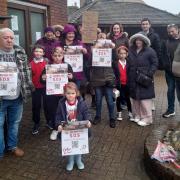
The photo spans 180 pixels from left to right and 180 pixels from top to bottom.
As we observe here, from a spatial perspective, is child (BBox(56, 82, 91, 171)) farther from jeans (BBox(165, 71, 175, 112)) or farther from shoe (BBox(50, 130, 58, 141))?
jeans (BBox(165, 71, 175, 112))

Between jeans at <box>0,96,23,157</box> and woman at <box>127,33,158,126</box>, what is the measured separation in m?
2.22

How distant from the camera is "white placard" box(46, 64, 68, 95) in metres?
4.66

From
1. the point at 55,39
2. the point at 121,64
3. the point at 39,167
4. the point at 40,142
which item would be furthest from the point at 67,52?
the point at 39,167

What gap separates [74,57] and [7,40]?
1.61 metres

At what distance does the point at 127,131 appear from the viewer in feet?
17.9

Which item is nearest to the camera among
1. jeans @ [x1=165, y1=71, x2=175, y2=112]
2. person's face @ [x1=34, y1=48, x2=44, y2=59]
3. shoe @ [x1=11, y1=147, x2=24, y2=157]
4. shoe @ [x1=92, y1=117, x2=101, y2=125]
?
shoe @ [x1=11, y1=147, x2=24, y2=157]

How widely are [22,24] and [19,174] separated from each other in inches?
179

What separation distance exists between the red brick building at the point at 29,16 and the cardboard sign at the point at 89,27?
1.87 m

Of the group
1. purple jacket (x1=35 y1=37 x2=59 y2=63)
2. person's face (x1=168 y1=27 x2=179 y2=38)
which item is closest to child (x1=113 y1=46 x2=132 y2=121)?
person's face (x1=168 y1=27 x2=179 y2=38)

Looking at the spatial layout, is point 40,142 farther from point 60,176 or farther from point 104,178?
point 104,178

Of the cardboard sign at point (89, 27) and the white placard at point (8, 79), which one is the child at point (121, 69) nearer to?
the cardboard sign at point (89, 27)

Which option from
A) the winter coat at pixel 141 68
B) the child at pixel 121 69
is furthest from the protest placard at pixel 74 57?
the winter coat at pixel 141 68

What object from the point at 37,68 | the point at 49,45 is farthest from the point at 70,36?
the point at 37,68

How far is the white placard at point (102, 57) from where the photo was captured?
17.7 ft
